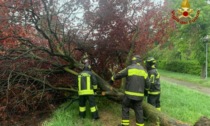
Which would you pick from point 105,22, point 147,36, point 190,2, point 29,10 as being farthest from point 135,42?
point 190,2

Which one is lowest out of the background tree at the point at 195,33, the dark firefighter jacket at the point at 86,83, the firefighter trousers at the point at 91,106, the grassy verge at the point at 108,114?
the grassy verge at the point at 108,114

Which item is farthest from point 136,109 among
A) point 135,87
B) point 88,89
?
point 88,89

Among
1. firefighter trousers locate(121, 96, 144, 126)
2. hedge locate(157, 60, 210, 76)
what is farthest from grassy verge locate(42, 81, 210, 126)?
hedge locate(157, 60, 210, 76)

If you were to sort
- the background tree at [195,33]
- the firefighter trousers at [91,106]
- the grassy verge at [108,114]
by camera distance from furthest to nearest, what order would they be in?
the background tree at [195,33] → the firefighter trousers at [91,106] → the grassy verge at [108,114]

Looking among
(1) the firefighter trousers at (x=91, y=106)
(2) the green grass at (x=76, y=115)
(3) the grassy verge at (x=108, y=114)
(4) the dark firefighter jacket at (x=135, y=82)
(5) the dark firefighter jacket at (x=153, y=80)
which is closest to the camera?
(4) the dark firefighter jacket at (x=135, y=82)

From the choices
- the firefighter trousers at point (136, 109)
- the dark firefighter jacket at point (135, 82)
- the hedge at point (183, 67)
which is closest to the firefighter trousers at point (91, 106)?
the firefighter trousers at point (136, 109)

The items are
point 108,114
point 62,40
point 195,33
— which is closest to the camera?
point 108,114

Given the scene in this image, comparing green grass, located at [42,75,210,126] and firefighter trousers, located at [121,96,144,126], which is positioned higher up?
firefighter trousers, located at [121,96,144,126]

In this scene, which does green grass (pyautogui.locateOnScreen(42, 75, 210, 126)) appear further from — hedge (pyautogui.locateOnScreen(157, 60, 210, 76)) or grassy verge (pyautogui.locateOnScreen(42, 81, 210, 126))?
hedge (pyautogui.locateOnScreen(157, 60, 210, 76))

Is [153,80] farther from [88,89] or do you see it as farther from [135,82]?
[88,89]

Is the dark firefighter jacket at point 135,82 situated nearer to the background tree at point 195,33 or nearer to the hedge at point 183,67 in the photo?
the background tree at point 195,33

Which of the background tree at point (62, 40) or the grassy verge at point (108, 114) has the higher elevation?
the background tree at point (62, 40)

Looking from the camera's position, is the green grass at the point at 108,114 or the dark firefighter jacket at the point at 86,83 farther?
the dark firefighter jacket at the point at 86,83

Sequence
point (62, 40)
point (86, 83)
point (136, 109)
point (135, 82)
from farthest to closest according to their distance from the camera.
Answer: point (62, 40) → point (86, 83) → point (136, 109) → point (135, 82)
